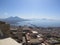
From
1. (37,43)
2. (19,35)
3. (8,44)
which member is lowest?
(37,43)

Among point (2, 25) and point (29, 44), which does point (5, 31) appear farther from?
point (29, 44)

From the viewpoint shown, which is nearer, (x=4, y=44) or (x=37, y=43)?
(x=4, y=44)

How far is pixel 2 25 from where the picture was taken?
17.7 feet

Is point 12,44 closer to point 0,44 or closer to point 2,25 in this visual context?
point 0,44

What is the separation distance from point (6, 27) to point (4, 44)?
8.29 feet

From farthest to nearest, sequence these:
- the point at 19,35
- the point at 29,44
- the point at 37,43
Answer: the point at 19,35
the point at 37,43
the point at 29,44

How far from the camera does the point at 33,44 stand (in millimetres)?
5430

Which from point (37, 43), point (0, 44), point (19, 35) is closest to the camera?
point (0, 44)

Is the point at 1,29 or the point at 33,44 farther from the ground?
the point at 1,29

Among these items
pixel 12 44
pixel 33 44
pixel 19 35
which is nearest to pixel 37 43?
pixel 33 44

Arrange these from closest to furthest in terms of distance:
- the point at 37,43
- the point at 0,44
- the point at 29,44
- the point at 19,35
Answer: the point at 0,44, the point at 29,44, the point at 37,43, the point at 19,35

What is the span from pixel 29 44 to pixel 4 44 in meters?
2.14

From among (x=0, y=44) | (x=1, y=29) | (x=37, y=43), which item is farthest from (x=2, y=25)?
(x=0, y=44)

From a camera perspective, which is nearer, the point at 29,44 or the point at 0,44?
the point at 0,44
